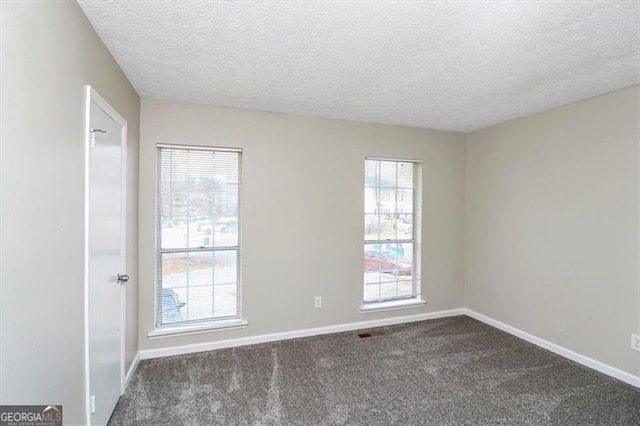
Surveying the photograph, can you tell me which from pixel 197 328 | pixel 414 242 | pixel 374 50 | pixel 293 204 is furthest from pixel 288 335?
pixel 374 50

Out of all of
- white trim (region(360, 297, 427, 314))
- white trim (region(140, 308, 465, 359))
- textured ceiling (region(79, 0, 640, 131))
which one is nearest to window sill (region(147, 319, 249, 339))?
white trim (region(140, 308, 465, 359))

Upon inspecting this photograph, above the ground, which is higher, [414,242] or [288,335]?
[414,242]

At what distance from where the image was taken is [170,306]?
3.11m

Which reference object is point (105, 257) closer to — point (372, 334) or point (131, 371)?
point (131, 371)

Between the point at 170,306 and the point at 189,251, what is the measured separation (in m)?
0.57

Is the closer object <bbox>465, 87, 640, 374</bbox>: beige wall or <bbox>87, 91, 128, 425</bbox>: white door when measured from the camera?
<bbox>87, 91, 128, 425</bbox>: white door

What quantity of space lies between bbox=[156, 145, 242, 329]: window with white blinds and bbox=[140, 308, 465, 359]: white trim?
0.24 m

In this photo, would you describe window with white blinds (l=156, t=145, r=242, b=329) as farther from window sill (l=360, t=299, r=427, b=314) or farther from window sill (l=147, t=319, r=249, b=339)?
window sill (l=360, t=299, r=427, b=314)

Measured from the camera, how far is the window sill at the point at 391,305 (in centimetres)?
376

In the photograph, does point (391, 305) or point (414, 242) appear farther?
point (414, 242)

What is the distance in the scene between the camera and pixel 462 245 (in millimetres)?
4219

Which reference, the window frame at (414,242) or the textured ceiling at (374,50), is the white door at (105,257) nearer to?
the textured ceiling at (374,50)

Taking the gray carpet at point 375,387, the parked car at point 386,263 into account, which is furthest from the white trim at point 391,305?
the gray carpet at point 375,387

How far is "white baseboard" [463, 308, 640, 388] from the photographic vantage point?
259cm
